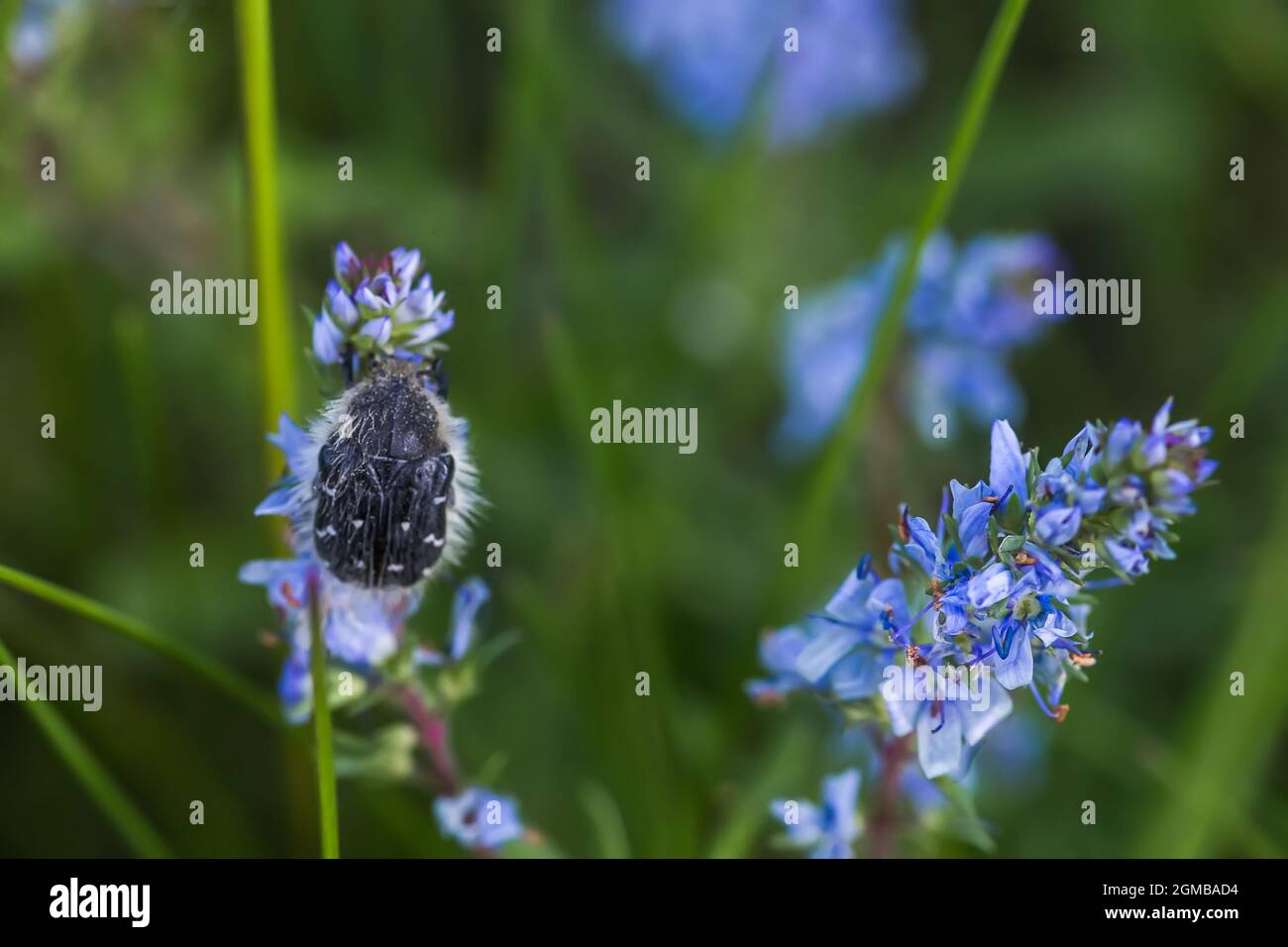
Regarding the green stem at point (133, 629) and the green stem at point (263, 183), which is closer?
the green stem at point (133, 629)

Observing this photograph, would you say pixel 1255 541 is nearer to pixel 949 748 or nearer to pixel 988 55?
pixel 988 55

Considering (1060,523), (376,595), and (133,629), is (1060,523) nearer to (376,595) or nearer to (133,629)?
(376,595)

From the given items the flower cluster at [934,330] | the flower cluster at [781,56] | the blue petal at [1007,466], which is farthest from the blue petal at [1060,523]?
the flower cluster at [781,56]

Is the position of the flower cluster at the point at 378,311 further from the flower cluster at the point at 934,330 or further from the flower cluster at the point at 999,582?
the flower cluster at the point at 934,330

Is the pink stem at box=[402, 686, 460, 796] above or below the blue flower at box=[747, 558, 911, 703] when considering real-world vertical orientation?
below

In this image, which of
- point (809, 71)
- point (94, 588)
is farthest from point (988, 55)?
point (94, 588)

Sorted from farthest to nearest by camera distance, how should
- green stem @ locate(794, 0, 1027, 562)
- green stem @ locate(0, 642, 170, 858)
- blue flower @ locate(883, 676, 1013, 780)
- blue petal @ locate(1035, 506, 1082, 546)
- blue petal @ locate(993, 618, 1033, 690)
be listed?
1. green stem @ locate(794, 0, 1027, 562)
2. green stem @ locate(0, 642, 170, 858)
3. blue flower @ locate(883, 676, 1013, 780)
4. blue petal @ locate(993, 618, 1033, 690)
5. blue petal @ locate(1035, 506, 1082, 546)

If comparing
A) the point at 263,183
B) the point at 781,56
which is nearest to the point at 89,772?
the point at 263,183

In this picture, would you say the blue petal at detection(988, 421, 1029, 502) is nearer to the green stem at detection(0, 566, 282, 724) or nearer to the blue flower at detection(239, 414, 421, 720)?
the blue flower at detection(239, 414, 421, 720)

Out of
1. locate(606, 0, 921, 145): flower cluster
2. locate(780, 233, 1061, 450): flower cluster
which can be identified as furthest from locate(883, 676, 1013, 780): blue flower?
locate(606, 0, 921, 145): flower cluster
